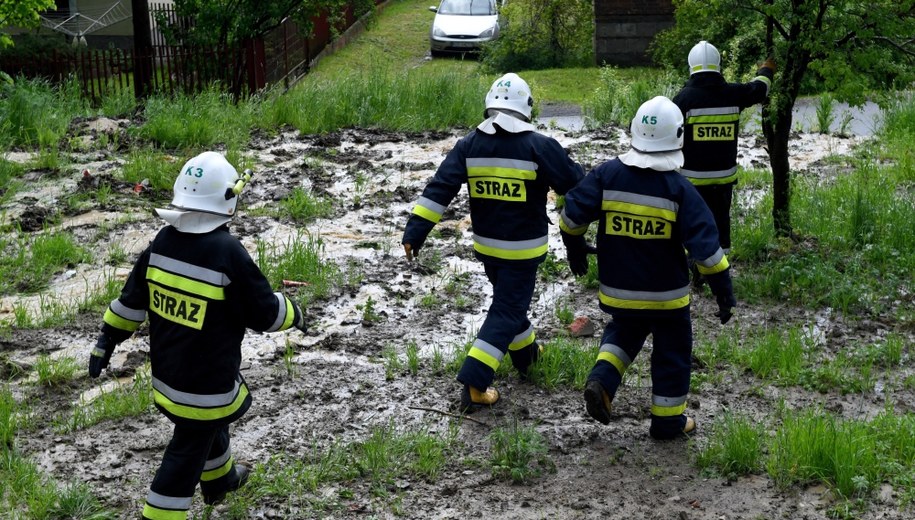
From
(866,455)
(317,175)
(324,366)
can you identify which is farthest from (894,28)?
(317,175)

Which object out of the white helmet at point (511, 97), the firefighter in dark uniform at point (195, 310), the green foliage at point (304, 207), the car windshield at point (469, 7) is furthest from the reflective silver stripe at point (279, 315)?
the car windshield at point (469, 7)

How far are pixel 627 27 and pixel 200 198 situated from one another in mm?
17574

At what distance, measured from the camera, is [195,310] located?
4.78m

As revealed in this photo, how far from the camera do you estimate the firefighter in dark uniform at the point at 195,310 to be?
4781 millimetres

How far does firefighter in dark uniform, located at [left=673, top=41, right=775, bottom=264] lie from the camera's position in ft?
26.1

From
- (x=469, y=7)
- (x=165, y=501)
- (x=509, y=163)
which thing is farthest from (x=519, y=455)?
(x=469, y=7)

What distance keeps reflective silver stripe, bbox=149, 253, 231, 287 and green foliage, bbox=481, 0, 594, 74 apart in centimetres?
1799

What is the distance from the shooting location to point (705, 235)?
5.61 metres

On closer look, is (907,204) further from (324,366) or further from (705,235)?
(324,366)

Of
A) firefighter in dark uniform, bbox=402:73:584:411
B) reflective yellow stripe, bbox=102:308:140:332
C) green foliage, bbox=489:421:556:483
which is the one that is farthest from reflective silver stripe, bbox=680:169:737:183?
reflective yellow stripe, bbox=102:308:140:332

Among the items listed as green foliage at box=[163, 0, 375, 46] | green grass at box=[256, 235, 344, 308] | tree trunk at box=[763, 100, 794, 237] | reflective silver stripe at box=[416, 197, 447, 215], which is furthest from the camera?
green foliage at box=[163, 0, 375, 46]

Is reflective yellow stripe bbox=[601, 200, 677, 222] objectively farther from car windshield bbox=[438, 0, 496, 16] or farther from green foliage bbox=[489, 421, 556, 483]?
car windshield bbox=[438, 0, 496, 16]

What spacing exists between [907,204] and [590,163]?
349cm

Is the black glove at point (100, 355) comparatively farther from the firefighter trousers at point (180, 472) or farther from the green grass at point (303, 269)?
the green grass at point (303, 269)
